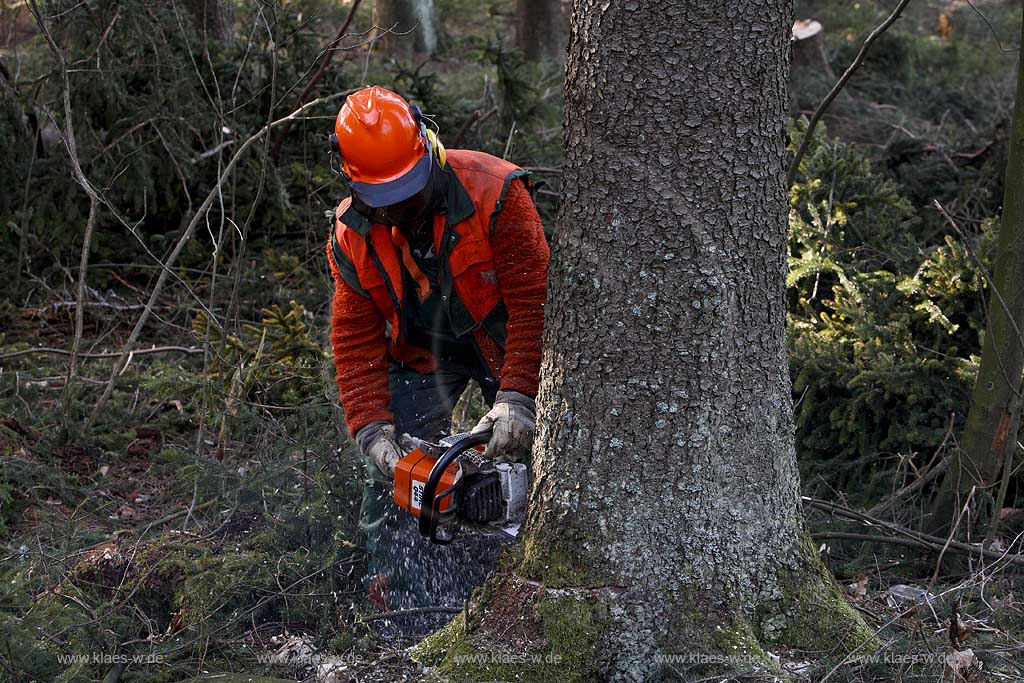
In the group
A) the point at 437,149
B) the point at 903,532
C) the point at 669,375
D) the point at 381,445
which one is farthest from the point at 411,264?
the point at 903,532

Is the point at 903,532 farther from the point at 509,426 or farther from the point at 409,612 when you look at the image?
the point at 409,612

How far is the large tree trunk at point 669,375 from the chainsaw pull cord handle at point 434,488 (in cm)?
49

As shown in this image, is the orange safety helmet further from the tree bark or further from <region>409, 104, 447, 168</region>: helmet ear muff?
the tree bark

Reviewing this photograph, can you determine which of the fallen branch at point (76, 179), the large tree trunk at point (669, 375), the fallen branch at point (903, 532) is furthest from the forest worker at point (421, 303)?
the fallen branch at point (76, 179)

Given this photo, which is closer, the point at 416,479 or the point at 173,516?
the point at 416,479

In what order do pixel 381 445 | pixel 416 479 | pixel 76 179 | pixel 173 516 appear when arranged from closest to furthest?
pixel 416 479
pixel 381 445
pixel 173 516
pixel 76 179

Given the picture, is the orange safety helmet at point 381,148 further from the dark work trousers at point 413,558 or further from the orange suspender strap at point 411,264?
the dark work trousers at point 413,558

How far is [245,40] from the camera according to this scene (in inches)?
281

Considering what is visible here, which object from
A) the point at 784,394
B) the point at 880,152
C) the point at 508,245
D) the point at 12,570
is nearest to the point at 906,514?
the point at 784,394

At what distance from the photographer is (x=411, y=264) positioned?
339 cm

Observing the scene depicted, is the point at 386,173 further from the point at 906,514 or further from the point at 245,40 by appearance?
the point at 245,40

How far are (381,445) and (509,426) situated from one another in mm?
594

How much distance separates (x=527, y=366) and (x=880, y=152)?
539 centimetres

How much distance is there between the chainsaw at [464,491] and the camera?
2957 mm
